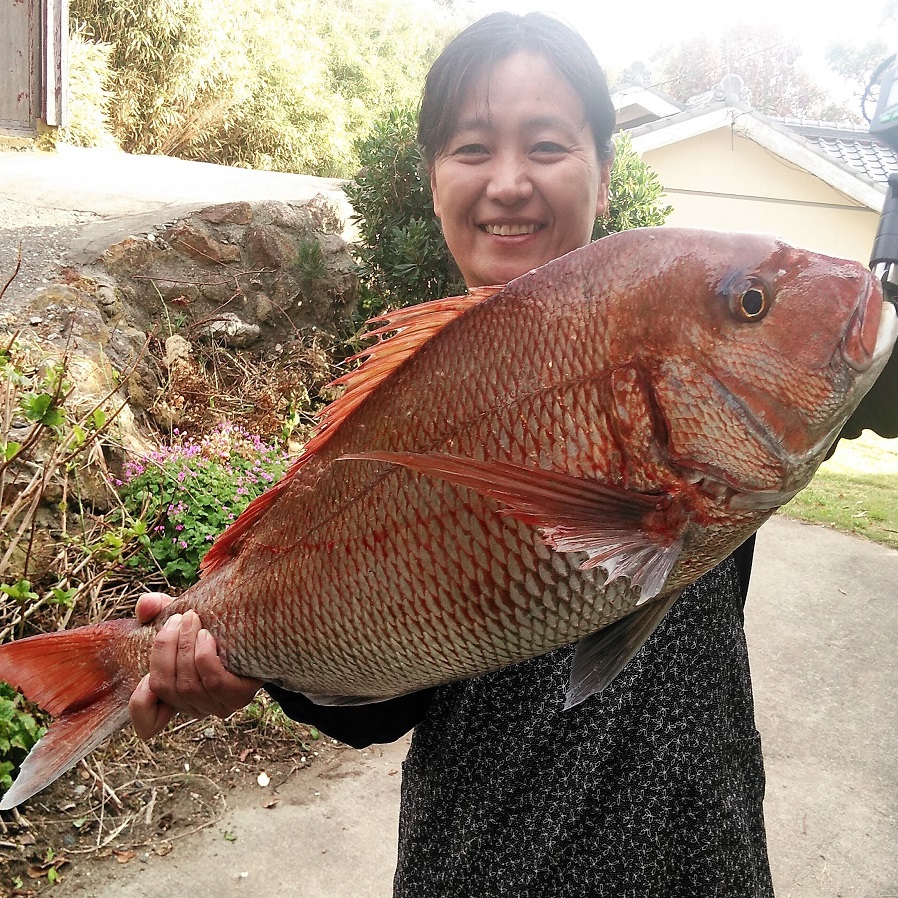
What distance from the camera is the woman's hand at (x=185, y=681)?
1174 mm

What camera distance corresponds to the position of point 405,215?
574 centimetres

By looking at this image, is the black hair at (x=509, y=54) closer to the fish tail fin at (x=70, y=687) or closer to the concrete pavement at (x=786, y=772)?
the fish tail fin at (x=70, y=687)

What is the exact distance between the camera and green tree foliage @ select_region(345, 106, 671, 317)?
547 centimetres

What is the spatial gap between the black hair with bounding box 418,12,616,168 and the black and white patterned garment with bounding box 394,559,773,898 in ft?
2.72

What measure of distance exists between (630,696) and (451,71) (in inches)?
43.1

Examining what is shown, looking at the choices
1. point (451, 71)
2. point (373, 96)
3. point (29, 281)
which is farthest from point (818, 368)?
point (373, 96)

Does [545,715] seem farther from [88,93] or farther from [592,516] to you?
[88,93]

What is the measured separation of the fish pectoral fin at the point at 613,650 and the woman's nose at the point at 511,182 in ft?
2.34

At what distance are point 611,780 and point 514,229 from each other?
91cm

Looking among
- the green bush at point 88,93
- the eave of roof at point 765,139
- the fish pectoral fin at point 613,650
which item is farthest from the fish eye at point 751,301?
the green bush at point 88,93

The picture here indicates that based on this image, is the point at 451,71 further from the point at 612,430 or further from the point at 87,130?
the point at 87,130

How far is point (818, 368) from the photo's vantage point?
30.8 inches

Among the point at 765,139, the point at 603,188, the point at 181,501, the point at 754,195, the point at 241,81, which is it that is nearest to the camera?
the point at 603,188

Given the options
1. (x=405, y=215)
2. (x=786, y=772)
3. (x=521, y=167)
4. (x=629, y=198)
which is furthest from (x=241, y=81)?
(x=521, y=167)
